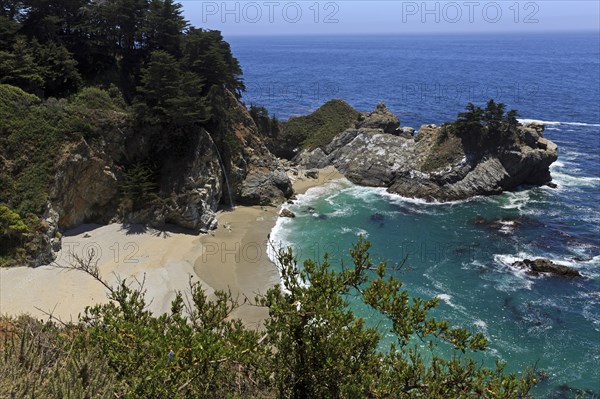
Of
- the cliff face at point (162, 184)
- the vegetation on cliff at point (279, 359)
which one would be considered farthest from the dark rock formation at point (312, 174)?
the vegetation on cliff at point (279, 359)

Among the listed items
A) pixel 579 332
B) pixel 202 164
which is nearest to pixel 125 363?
pixel 579 332

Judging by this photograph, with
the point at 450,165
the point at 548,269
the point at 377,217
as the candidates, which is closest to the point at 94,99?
the point at 377,217

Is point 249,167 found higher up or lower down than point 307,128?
lower down

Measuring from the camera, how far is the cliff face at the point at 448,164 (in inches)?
1916

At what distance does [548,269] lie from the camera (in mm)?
33281

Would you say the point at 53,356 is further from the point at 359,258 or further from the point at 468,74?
the point at 468,74

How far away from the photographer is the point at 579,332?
88.1 ft

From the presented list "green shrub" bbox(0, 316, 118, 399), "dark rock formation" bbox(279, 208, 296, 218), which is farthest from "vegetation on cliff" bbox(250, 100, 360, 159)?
"green shrub" bbox(0, 316, 118, 399)

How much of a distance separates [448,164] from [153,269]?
3290 centimetres

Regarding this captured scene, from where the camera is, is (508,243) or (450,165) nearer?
(508,243)

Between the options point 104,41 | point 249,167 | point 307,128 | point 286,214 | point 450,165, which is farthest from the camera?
point 307,128

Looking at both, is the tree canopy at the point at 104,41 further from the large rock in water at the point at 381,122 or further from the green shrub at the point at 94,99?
the large rock in water at the point at 381,122

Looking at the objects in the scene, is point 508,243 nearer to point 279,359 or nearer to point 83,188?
point 279,359

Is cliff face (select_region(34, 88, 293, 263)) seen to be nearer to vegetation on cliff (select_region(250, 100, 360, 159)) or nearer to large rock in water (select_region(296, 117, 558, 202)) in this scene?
vegetation on cliff (select_region(250, 100, 360, 159))
